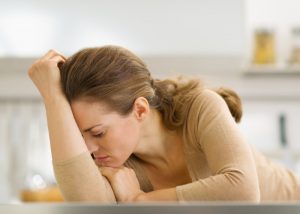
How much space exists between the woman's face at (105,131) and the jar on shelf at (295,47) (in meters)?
1.70

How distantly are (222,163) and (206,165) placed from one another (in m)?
0.21

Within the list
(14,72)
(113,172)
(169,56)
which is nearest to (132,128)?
(113,172)

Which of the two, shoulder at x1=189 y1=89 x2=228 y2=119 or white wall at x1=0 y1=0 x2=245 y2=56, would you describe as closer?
shoulder at x1=189 y1=89 x2=228 y2=119

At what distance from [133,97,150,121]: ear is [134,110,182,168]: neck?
0.04m

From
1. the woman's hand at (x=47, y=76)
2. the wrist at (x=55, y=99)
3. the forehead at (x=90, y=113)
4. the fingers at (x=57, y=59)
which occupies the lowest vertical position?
the forehead at (x=90, y=113)

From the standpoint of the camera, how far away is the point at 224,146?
1.10m

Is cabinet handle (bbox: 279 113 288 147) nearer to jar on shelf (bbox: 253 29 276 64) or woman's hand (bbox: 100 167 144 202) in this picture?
jar on shelf (bbox: 253 29 276 64)

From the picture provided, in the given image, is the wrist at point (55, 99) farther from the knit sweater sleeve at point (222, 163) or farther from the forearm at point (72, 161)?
the knit sweater sleeve at point (222, 163)

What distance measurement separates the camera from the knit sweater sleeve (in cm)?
105

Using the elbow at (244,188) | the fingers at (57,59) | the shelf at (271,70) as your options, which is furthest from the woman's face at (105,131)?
the shelf at (271,70)

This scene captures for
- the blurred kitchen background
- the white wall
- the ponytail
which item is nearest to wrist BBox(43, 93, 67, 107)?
the ponytail

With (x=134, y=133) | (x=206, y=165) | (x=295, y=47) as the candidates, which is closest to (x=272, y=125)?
(x=295, y=47)

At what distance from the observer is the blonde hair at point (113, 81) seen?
1.17 metres

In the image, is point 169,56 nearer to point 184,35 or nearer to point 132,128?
point 184,35
